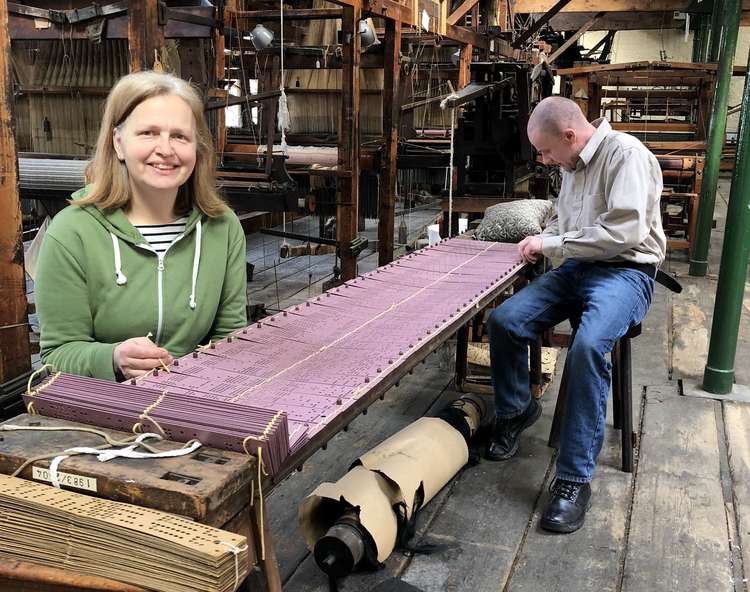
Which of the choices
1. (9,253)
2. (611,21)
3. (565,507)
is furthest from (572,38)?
(9,253)

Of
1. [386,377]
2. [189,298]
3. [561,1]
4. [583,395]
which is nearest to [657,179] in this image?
[583,395]

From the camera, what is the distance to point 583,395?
115 inches

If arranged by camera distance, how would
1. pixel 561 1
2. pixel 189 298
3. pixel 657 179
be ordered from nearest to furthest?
pixel 189 298 → pixel 657 179 → pixel 561 1

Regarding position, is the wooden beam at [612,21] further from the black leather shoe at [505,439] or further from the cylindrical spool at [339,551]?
the cylindrical spool at [339,551]

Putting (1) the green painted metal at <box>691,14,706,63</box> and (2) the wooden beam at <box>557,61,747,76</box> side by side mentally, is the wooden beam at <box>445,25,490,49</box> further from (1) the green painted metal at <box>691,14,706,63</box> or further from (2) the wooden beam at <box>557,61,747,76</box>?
(1) the green painted metal at <box>691,14,706,63</box>

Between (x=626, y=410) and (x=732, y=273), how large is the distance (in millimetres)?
1336

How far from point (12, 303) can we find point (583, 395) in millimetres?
2167

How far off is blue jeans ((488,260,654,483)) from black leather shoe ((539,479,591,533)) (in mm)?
40

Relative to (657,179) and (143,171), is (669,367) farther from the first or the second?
(143,171)

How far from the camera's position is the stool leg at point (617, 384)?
3390mm

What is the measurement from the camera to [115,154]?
6.89 feet

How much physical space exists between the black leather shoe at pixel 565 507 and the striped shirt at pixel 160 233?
66.6 inches

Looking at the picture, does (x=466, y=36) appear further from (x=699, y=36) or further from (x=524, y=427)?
(x=699, y=36)

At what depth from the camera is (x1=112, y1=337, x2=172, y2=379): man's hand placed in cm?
196
